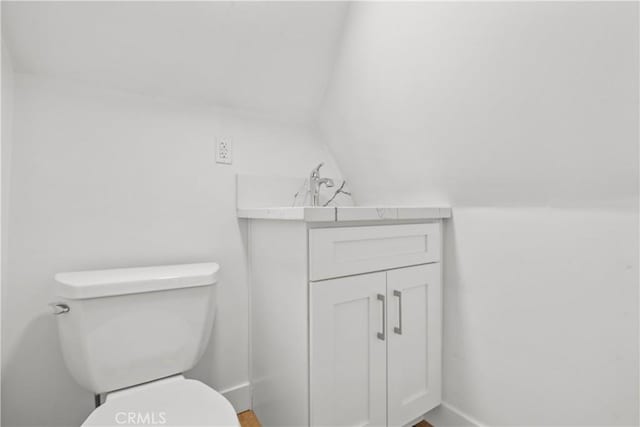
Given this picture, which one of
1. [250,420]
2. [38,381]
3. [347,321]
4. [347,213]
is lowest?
[250,420]

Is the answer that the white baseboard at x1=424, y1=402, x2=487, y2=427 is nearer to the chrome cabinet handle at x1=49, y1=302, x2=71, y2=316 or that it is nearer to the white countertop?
the white countertop

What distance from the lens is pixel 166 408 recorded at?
0.87 metres

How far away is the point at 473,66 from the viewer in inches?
38.7

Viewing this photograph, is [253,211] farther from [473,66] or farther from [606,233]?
[606,233]

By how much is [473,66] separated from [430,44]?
0.54 ft

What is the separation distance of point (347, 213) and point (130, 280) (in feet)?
2.32

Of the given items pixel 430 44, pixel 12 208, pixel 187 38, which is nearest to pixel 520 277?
pixel 430 44

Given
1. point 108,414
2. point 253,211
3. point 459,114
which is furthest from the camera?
point 253,211

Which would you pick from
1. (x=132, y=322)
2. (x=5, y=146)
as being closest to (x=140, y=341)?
(x=132, y=322)

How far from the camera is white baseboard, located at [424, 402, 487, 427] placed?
1228mm

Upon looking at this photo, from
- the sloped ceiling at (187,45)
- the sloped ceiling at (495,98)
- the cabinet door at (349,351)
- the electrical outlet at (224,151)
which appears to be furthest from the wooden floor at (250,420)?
the sloped ceiling at (187,45)

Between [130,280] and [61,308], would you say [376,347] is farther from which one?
[61,308]

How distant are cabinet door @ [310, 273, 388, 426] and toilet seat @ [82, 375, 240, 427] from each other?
28 cm

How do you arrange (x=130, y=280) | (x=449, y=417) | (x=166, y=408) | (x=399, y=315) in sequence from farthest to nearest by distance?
(x=449, y=417) → (x=399, y=315) → (x=130, y=280) → (x=166, y=408)
